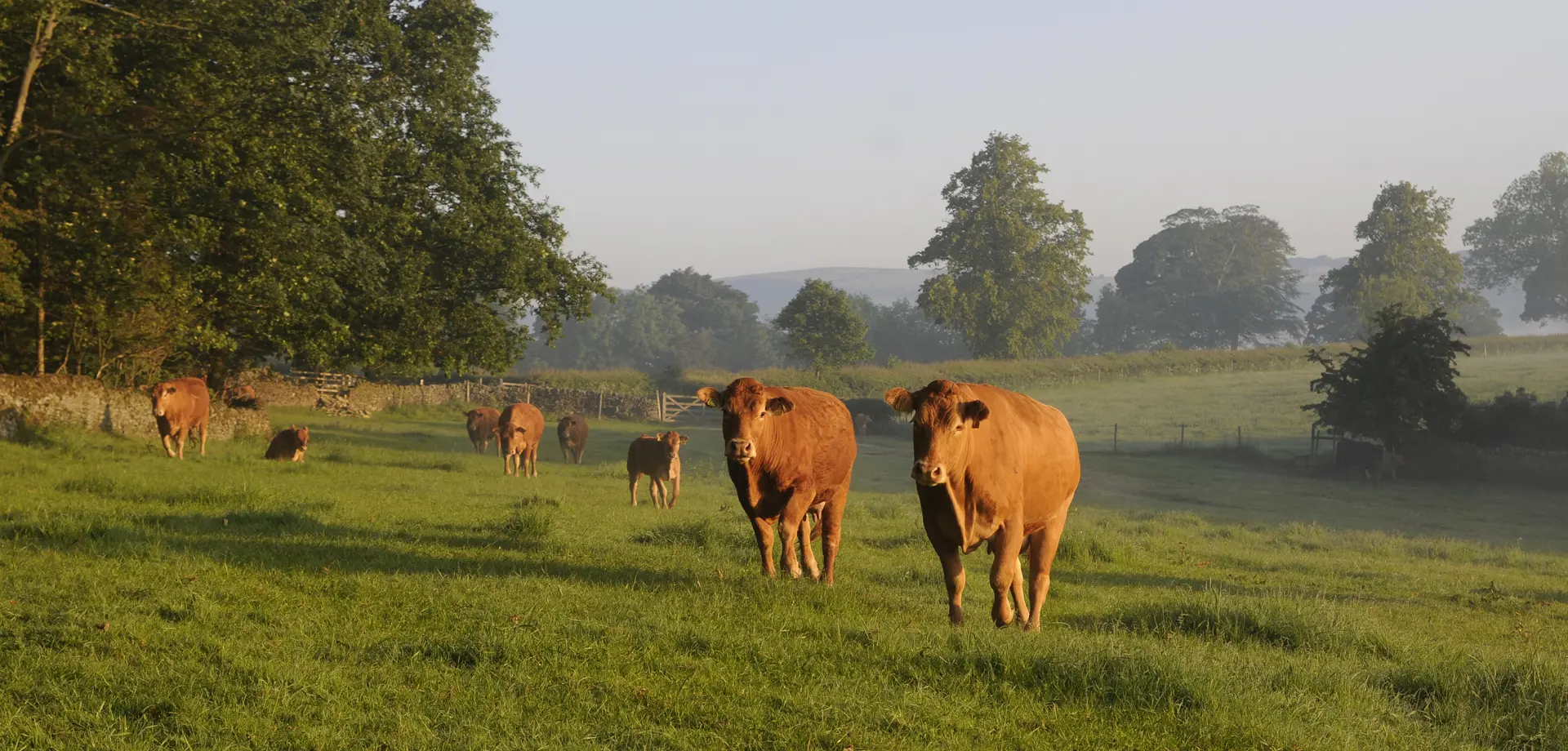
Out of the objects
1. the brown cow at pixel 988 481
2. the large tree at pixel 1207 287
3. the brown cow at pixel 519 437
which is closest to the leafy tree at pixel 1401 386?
the brown cow at pixel 519 437

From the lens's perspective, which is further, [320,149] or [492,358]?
[492,358]

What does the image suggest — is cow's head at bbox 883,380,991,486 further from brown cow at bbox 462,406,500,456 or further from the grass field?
brown cow at bbox 462,406,500,456

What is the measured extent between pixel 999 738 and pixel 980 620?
3440 millimetres

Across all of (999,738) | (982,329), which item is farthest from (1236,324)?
(999,738)

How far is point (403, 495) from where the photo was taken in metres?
16.7

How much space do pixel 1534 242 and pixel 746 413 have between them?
377ft

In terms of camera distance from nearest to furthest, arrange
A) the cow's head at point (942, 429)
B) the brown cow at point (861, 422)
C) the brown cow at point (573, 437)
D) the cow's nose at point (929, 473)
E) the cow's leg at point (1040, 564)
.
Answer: the cow's nose at point (929, 473) → the cow's head at point (942, 429) → the cow's leg at point (1040, 564) → the brown cow at point (573, 437) → the brown cow at point (861, 422)

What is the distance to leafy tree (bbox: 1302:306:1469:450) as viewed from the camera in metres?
39.9

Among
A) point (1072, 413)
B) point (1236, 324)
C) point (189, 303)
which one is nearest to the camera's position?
point (189, 303)

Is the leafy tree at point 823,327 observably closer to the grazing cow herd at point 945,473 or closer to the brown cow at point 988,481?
the grazing cow herd at point 945,473

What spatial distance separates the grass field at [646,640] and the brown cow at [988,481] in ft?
1.73

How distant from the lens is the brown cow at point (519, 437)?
25594 millimetres

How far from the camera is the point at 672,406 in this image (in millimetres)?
56062

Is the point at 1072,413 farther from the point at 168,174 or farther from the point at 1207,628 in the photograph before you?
the point at 1207,628
